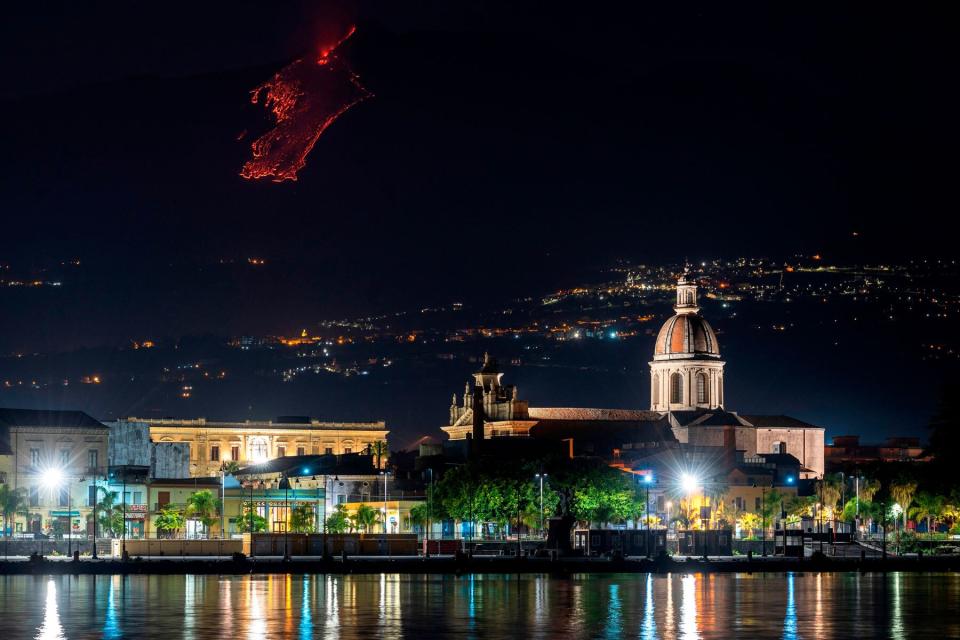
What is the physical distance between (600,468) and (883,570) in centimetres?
3459

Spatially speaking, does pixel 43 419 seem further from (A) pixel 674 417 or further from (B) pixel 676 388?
(B) pixel 676 388

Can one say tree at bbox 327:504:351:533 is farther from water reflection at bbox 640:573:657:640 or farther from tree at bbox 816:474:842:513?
water reflection at bbox 640:573:657:640

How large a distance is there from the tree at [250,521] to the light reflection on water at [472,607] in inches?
1586

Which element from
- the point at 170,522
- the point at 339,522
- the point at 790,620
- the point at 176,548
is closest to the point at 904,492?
the point at 339,522

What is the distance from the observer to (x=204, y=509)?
129m

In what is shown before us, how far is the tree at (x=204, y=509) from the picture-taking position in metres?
128

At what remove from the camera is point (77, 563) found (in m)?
86.2

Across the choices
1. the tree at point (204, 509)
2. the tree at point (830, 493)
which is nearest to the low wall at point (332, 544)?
the tree at point (204, 509)

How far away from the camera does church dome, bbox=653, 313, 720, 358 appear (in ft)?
607

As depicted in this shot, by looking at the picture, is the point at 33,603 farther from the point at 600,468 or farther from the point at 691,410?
the point at 691,410

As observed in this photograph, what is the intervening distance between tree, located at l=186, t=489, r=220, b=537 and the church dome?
65.0m

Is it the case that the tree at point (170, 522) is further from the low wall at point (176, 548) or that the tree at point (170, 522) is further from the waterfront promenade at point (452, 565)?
the waterfront promenade at point (452, 565)

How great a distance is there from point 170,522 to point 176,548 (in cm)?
2379

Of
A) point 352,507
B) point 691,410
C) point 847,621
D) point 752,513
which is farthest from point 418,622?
point 691,410
